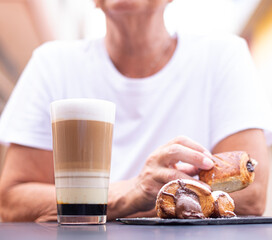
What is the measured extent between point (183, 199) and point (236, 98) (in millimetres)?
681

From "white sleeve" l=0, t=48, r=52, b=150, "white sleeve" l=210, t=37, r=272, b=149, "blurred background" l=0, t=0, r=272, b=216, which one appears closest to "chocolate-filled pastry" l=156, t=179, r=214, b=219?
"white sleeve" l=210, t=37, r=272, b=149

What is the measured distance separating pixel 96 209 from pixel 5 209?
673mm

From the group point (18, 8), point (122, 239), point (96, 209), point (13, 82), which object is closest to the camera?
point (122, 239)

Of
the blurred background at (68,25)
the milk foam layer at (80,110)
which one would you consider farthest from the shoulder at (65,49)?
the blurred background at (68,25)

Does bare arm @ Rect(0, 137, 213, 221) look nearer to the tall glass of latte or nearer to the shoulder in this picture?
the tall glass of latte

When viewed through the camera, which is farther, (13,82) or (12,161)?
(13,82)

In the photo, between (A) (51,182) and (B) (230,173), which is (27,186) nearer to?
(A) (51,182)

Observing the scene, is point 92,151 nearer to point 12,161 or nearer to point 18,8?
point 12,161

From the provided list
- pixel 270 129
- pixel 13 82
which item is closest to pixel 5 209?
pixel 270 129

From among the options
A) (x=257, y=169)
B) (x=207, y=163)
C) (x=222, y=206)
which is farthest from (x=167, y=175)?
(x=257, y=169)

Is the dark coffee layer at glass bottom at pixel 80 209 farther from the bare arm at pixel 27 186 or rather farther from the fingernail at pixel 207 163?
the bare arm at pixel 27 186

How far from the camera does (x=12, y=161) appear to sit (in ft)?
3.60

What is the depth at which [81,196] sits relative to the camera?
0.50 m

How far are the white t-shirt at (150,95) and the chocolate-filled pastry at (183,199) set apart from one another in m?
0.57
